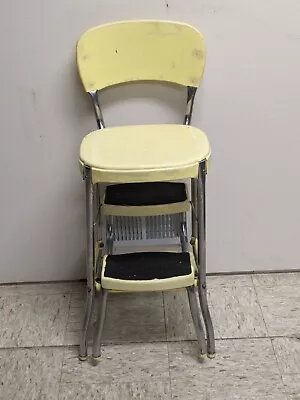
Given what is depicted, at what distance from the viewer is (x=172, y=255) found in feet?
5.55

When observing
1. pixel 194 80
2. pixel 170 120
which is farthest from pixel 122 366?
pixel 194 80

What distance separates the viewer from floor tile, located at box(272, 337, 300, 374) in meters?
1.67

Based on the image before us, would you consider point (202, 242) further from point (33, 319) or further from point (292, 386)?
→ point (33, 319)

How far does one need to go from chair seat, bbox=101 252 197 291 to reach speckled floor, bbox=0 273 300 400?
26 cm

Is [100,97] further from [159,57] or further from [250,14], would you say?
Result: [250,14]

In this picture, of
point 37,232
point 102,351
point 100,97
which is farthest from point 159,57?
point 102,351

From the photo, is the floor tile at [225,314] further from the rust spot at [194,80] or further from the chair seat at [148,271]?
the rust spot at [194,80]

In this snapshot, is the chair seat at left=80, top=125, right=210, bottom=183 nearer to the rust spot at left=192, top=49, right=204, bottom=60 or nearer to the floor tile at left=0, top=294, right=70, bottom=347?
the rust spot at left=192, top=49, right=204, bottom=60

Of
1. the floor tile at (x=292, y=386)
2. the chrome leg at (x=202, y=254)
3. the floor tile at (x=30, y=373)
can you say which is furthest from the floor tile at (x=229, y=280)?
the floor tile at (x=30, y=373)

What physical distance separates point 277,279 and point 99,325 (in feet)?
2.21

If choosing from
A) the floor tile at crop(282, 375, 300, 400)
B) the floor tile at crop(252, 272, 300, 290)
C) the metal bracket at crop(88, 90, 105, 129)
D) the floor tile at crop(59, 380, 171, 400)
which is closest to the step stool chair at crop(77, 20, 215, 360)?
the metal bracket at crop(88, 90, 105, 129)

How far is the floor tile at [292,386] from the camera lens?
159 centimetres

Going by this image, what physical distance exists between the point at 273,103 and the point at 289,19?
0.25m

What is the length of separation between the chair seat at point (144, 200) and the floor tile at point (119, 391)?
1.57ft
